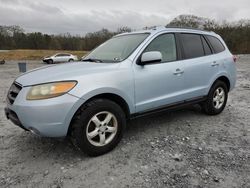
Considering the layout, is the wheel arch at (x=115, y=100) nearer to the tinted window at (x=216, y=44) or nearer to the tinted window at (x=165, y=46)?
the tinted window at (x=165, y=46)

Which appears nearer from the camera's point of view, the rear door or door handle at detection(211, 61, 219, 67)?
the rear door

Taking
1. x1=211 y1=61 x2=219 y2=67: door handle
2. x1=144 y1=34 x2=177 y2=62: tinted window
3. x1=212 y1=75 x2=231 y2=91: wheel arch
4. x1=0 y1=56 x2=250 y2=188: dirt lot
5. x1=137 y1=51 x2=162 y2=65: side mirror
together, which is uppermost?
x1=144 y1=34 x2=177 y2=62: tinted window

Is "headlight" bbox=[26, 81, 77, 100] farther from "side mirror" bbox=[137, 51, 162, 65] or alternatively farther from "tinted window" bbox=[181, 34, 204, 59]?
"tinted window" bbox=[181, 34, 204, 59]

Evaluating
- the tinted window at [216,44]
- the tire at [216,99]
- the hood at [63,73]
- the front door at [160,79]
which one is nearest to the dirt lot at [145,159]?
the tire at [216,99]

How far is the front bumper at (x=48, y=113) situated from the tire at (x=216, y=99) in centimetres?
290

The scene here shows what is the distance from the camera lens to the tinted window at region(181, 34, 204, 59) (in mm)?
4371

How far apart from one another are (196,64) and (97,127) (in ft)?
7.41

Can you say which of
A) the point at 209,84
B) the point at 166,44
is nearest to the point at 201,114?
the point at 209,84

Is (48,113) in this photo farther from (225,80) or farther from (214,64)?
(225,80)

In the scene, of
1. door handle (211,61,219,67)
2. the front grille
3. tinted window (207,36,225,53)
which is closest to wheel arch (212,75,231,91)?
door handle (211,61,219,67)

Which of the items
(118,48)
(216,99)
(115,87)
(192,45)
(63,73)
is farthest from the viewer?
(216,99)

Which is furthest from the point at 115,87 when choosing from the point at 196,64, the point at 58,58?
the point at 58,58

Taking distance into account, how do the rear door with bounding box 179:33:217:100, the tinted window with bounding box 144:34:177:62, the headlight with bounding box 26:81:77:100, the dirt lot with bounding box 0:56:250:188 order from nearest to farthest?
the dirt lot with bounding box 0:56:250:188, the headlight with bounding box 26:81:77:100, the tinted window with bounding box 144:34:177:62, the rear door with bounding box 179:33:217:100

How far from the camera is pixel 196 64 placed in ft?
14.4
